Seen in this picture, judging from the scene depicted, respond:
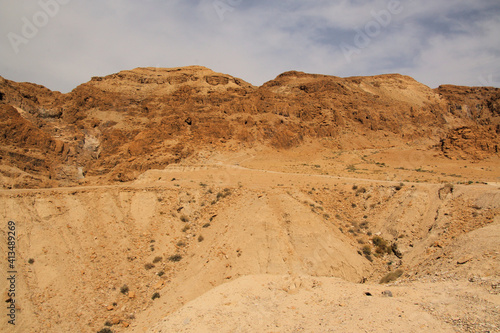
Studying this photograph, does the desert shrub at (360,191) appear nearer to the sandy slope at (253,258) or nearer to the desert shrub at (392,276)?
the sandy slope at (253,258)

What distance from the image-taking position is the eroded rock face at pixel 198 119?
40.0 meters

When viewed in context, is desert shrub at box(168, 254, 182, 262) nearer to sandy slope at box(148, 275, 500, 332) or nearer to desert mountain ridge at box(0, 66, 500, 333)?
desert mountain ridge at box(0, 66, 500, 333)

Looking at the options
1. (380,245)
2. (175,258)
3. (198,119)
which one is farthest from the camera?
(198,119)

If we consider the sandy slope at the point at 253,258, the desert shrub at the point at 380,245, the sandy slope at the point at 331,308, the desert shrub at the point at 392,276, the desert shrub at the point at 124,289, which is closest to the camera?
the sandy slope at the point at 331,308

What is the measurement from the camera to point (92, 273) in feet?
50.8

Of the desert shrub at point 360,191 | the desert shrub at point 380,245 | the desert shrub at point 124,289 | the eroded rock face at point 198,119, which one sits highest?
the eroded rock face at point 198,119

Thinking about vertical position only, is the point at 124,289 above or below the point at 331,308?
below

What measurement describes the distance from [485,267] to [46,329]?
739 inches

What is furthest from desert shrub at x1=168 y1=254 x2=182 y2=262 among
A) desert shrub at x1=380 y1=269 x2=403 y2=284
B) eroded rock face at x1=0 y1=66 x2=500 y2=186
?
eroded rock face at x1=0 y1=66 x2=500 y2=186

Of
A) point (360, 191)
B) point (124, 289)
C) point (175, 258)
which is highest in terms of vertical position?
point (360, 191)

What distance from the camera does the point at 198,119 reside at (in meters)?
49.5

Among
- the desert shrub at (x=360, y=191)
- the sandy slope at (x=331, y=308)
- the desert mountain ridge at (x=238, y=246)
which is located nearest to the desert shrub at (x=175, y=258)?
the desert mountain ridge at (x=238, y=246)

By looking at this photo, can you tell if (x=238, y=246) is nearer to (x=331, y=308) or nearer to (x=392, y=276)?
(x=331, y=308)

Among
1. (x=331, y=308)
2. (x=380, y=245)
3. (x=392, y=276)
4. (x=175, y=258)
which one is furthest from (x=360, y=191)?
(x=175, y=258)
